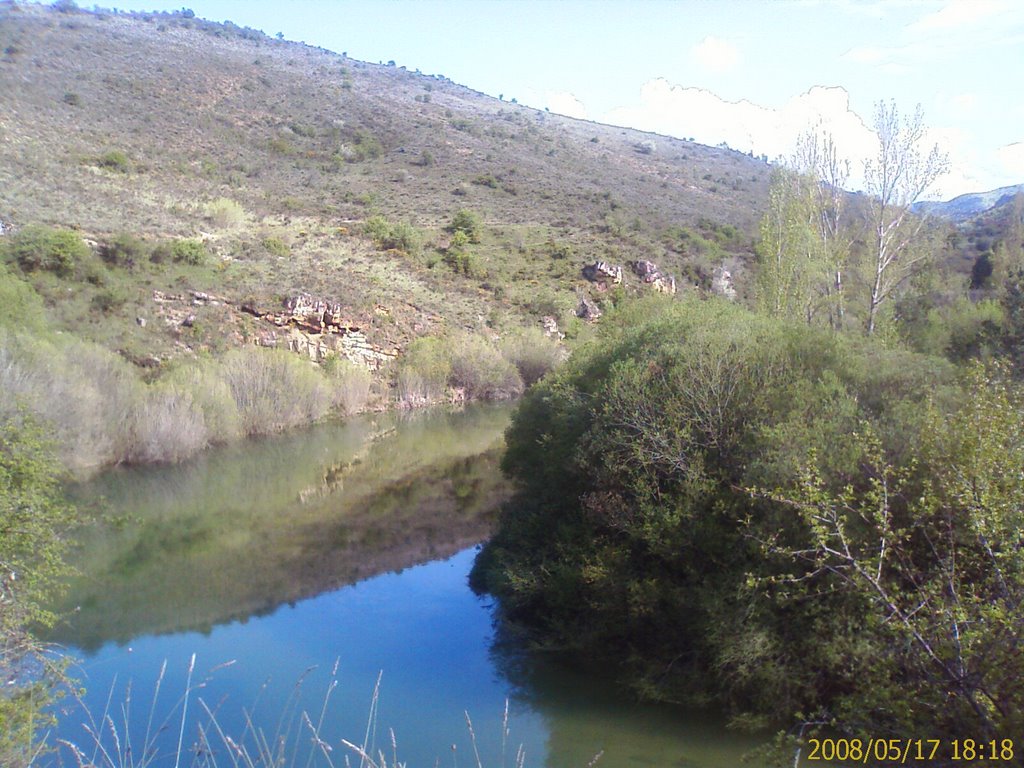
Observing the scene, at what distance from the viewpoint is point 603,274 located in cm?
5016

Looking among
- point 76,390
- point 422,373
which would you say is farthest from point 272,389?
point 76,390

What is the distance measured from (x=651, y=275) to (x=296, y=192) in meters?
24.6

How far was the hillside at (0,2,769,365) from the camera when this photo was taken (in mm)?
36875

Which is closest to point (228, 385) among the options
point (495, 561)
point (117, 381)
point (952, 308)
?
point (117, 381)

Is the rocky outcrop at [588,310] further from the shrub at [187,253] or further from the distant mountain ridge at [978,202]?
the distant mountain ridge at [978,202]

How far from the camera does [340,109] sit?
71375 mm

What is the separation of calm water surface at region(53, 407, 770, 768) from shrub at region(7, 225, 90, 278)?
11758 millimetres

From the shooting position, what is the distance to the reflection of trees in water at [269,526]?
1630cm

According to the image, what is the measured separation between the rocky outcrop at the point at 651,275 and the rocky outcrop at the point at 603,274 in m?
1.47

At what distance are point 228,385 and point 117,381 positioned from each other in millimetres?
5225

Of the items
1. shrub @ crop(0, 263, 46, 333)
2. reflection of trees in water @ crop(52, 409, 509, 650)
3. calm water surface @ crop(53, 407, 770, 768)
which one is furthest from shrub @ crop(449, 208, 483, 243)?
shrub @ crop(0, 263, 46, 333)

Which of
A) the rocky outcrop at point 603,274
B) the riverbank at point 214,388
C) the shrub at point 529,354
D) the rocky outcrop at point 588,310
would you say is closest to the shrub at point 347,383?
the riverbank at point 214,388

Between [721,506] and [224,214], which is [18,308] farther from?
[224,214]

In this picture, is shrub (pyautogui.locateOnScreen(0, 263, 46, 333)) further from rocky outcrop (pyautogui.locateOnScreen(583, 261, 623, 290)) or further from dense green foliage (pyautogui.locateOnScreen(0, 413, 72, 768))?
rocky outcrop (pyautogui.locateOnScreen(583, 261, 623, 290))
